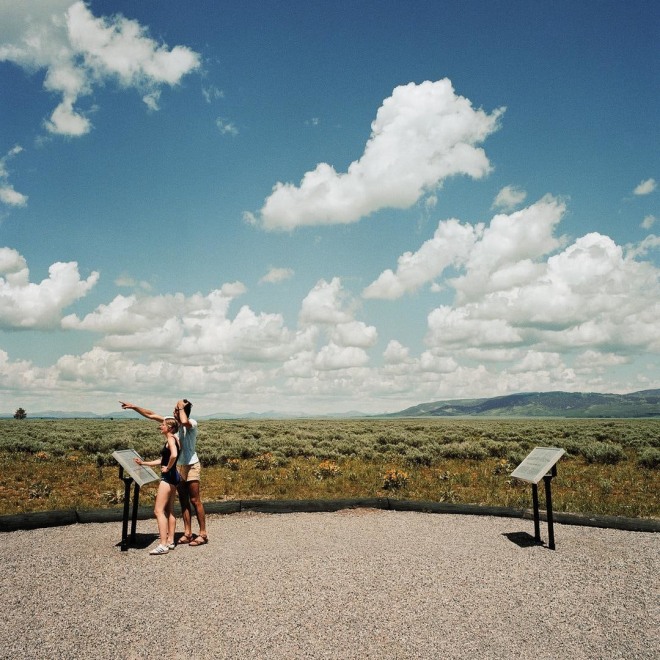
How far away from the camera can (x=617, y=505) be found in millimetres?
11359

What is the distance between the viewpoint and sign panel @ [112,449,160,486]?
7.53 meters

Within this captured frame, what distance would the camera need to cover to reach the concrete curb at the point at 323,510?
358 inches

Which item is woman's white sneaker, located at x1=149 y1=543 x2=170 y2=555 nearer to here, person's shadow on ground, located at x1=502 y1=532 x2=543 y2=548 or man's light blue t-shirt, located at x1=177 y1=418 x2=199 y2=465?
man's light blue t-shirt, located at x1=177 y1=418 x2=199 y2=465

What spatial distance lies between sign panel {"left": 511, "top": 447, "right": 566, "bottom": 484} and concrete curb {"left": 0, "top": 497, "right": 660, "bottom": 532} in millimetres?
1992

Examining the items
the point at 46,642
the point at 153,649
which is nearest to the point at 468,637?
the point at 153,649

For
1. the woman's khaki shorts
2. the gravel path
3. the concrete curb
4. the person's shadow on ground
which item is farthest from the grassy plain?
the woman's khaki shorts

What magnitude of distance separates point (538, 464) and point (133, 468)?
23.4ft

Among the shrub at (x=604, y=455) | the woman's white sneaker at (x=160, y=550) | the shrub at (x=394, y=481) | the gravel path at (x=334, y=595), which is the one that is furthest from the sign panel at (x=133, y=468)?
the shrub at (x=604, y=455)

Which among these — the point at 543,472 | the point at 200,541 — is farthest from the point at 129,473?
the point at 543,472

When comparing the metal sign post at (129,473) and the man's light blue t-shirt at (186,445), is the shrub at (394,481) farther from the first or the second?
the metal sign post at (129,473)

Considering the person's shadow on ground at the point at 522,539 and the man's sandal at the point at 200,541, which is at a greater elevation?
the man's sandal at the point at 200,541

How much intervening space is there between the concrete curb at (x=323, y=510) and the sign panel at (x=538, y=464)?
1.99m

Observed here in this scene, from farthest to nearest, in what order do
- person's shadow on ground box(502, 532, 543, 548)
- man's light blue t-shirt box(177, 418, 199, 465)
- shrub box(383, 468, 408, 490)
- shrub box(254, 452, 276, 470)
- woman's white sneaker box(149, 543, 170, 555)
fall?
1. shrub box(254, 452, 276, 470)
2. shrub box(383, 468, 408, 490)
3. person's shadow on ground box(502, 532, 543, 548)
4. man's light blue t-shirt box(177, 418, 199, 465)
5. woman's white sneaker box(149, 543, 170, 555)

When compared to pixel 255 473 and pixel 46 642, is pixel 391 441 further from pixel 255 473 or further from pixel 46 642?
pixel 46 642
